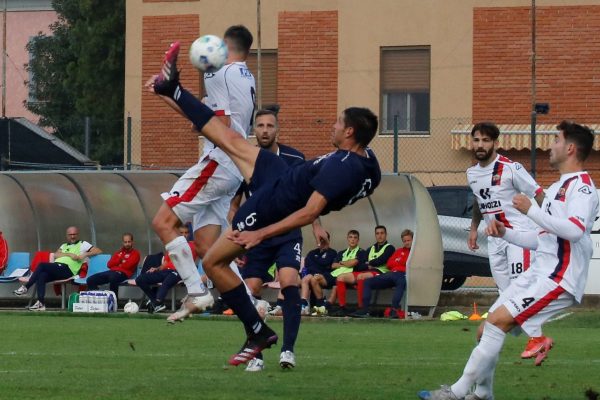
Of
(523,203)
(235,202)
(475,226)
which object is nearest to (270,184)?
(523,203)

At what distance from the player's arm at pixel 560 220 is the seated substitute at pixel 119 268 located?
15.3 meters

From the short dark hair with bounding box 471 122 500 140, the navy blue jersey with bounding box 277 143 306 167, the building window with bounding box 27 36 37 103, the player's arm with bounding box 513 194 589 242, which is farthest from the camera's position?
the building window with bounding box 27 36 37 103

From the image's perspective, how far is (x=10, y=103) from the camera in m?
55.1

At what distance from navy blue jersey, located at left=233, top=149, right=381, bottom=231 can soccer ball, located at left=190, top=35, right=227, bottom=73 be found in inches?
42.5

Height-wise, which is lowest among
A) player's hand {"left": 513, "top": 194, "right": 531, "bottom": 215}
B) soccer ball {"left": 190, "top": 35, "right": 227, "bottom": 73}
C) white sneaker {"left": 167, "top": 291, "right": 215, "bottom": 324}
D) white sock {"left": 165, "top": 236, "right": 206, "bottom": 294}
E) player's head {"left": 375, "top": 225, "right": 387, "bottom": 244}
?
player's head {"left": 375, "top": 225, "right": 387, "bottom": 244}

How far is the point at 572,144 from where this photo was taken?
9.30 metres

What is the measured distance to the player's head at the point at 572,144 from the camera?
30.5 ft

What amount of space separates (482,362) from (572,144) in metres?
1.64

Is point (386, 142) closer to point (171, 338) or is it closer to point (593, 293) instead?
point (593, 293)

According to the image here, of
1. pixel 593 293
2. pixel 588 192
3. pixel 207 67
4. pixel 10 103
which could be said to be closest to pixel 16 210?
pixel 593 293

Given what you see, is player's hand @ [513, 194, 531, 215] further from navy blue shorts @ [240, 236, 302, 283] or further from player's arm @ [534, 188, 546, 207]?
player's arm @ [534, 188, 546, 207]

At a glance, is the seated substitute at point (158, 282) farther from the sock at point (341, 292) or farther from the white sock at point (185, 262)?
the white sock at point (185, 262)

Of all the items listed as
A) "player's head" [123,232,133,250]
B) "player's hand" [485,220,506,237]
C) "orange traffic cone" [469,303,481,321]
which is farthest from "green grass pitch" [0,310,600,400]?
"player's head" [123,232,133,250]

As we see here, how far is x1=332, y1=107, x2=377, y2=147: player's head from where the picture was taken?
967 centimetres
